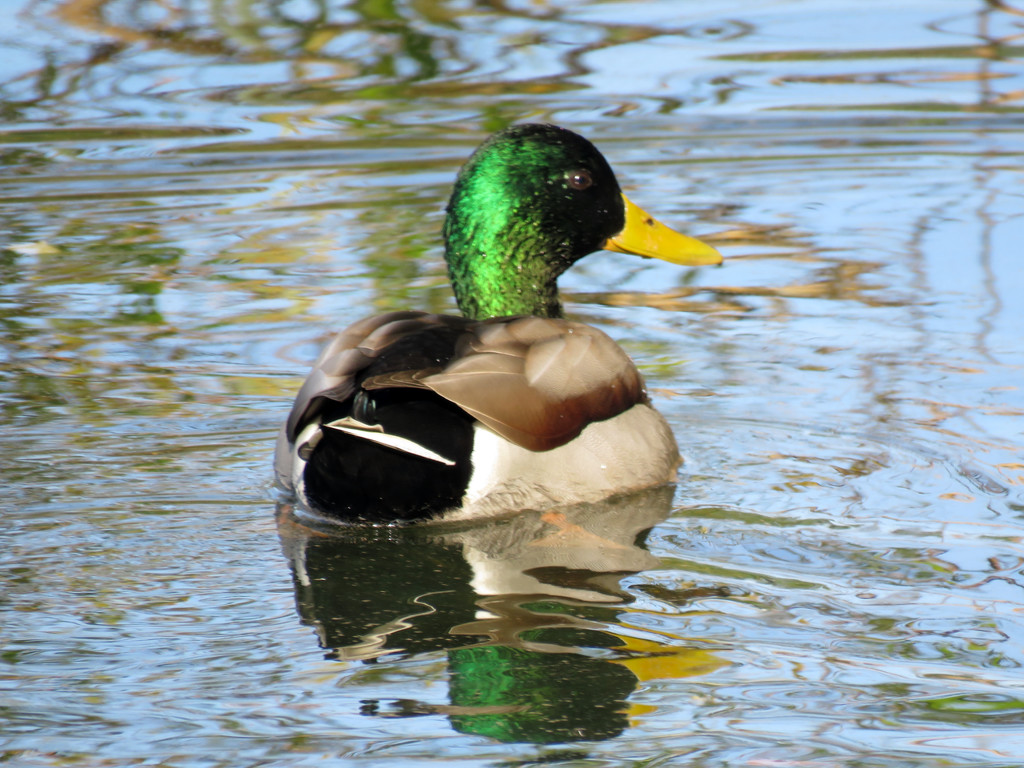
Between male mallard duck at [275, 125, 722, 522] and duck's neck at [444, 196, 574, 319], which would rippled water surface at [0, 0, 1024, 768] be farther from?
duck's neck at [444, 196, 574, 319]

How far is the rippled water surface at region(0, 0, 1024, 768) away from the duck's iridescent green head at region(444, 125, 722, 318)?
712 mm

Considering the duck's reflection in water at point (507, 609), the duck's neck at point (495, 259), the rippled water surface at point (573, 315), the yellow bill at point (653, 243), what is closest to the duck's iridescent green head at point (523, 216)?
the duck's neck at point (495, 259)

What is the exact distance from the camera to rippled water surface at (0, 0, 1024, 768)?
3246mm

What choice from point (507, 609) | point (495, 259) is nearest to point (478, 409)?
point (507, 609)

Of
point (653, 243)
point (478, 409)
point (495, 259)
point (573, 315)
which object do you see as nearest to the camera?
point (478, 409)

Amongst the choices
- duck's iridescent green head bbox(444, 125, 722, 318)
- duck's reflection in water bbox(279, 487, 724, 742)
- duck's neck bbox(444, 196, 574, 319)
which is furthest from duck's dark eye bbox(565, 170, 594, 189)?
duck's reflection in water bbox(279, 487, 724, 742)

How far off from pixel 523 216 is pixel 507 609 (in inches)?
72.8

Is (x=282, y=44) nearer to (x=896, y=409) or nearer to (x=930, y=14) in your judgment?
(x=930, y=14)

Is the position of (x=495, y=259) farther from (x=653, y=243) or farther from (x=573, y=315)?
(x=573, y=315)

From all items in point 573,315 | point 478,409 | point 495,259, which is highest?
point 495,259

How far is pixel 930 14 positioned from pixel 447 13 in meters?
3.45

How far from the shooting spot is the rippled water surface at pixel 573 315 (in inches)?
128

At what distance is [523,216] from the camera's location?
5316mm

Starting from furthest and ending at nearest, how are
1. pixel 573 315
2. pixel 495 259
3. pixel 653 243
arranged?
pixel 573 315 < pixel 653 243 < pixel 495 259
